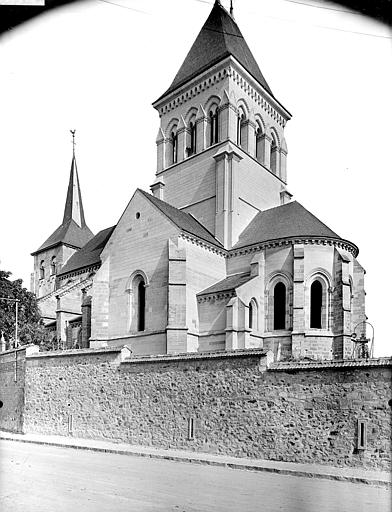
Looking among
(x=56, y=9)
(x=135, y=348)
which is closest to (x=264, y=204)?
(x=135, y=348)

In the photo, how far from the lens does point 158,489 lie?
8.27 m

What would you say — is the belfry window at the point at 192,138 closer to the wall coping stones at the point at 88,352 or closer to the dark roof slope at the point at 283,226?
the dark roof slope at the point at 283,226

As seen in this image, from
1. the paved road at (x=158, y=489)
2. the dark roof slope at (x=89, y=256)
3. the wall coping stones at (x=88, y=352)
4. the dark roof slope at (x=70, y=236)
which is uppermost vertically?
the dark roof slope at (x=70, y=236)

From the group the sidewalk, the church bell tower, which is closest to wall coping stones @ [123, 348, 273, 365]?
the sidewalk

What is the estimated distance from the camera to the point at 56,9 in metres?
4.14

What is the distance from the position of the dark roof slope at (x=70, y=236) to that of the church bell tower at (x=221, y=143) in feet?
58.8

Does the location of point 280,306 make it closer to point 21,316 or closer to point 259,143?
point 259,143

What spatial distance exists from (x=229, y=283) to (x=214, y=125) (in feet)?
Answer: 32.2

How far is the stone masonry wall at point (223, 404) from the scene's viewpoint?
11.1 m

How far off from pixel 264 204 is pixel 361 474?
21428mm

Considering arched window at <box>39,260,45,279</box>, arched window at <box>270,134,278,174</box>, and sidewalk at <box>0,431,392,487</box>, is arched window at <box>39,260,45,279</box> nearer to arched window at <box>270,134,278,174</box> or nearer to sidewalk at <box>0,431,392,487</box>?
arched window at <box>270,134,278,174</box>

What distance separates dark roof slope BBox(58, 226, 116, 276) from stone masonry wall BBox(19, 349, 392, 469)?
17358mm

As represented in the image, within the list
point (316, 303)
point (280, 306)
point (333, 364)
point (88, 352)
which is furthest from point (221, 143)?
point (333, 364)

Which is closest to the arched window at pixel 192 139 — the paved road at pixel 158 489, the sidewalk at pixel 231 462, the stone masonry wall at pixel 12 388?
the stone masonry wall at pixel 12 388
